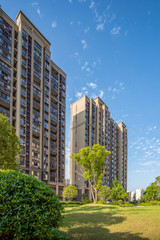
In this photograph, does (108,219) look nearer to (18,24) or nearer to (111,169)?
(18,24)

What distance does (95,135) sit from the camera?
75.9 meters

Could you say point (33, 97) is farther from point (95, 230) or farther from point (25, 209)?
point (25, 209)

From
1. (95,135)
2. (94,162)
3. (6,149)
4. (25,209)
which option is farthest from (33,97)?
(25,209)

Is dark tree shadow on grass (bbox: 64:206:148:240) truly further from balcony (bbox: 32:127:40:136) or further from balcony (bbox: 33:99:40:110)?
balcony (bbox: 33:99:40:110)

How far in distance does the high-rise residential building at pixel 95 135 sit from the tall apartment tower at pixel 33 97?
14.3 m

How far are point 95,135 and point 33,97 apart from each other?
35.4 m

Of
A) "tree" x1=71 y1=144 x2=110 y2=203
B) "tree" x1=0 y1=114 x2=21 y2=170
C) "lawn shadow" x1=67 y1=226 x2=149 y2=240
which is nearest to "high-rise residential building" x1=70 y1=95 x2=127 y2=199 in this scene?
"tree" x1=71 y1=144 x2=110 y2=203

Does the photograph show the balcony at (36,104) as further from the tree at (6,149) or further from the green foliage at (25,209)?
the green foliage at (25,209)

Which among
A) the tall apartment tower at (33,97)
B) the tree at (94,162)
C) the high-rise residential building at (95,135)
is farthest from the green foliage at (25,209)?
the high-rise residential building at (95,135)

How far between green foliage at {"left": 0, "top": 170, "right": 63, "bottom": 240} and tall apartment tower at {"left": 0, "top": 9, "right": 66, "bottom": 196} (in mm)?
35283

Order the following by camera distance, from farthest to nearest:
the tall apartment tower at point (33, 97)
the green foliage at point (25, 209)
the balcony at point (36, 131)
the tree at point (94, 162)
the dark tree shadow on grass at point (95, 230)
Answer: the balcony at point (36, 131), the tall apartment tower at point (33, 97), the tree at point (94, 162), the dark tree shadow on grass at point (95, 230), the green foliage at point (25, 209)

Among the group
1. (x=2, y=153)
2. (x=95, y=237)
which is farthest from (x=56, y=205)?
(x=2, y=153)

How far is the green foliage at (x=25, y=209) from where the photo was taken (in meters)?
6.49

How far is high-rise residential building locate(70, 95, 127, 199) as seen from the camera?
230 ft
